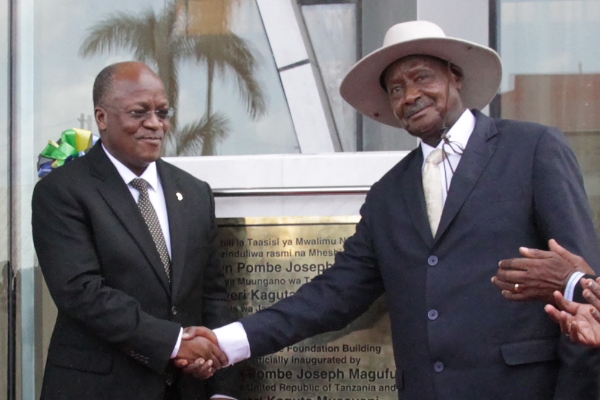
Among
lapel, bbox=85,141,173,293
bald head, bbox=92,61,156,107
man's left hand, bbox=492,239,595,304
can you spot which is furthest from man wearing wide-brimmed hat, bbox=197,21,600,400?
bald head, bbox=92,61,156,107

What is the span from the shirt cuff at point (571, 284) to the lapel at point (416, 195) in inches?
24.1

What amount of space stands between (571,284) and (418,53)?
121cm

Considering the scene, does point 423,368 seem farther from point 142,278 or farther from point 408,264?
point 142,278

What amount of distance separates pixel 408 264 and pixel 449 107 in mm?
661

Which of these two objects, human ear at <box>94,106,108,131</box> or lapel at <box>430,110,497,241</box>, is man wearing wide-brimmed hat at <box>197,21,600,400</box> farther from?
human ear at <box>94,106,108,131</box>

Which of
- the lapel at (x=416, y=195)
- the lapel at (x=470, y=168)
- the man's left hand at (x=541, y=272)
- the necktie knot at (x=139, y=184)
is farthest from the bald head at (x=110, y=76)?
the man's left hand at (x=541, y=272)

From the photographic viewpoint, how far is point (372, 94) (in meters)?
3.93

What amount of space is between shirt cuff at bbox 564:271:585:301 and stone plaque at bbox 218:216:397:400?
60.5 inches

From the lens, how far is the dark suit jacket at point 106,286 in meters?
3.44

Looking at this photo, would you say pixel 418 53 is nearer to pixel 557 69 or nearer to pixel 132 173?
pixel 132 173

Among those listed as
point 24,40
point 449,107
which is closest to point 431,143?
point 449,107

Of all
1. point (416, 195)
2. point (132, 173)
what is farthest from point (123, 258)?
point (416, 195)

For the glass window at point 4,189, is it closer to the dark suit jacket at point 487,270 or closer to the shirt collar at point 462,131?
the dark suit jacket at point 487,270

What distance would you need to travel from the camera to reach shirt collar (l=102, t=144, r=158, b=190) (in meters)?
3.73
